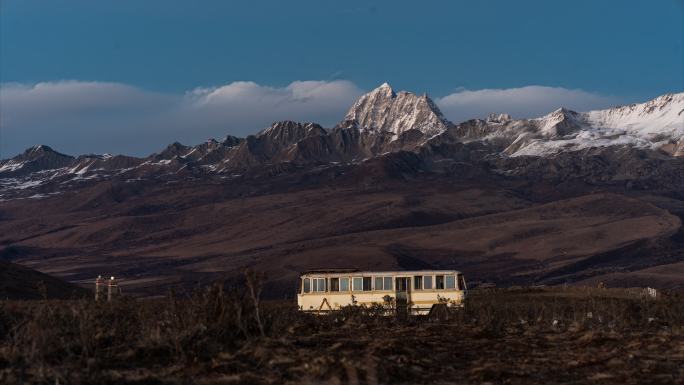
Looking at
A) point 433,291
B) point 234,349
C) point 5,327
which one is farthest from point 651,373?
point 433,291

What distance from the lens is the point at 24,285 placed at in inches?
2495

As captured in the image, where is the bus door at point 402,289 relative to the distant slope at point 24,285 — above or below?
below

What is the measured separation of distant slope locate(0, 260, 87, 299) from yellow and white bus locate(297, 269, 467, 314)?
16405 millimetres

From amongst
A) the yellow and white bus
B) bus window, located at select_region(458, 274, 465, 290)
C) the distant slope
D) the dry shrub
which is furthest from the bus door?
the distant slope

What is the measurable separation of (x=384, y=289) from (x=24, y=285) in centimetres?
2981

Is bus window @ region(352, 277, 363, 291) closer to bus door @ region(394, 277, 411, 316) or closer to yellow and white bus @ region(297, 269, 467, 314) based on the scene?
yellow and white bus @ region(297, 269, 467, 314)

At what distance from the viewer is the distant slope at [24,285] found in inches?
2350

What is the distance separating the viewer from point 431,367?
16.3 meters

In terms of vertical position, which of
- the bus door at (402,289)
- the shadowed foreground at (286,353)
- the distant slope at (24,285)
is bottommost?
the shadowed foreground at (286,353)

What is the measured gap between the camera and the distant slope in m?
59.7

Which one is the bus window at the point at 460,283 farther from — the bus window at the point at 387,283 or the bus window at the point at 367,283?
the bus window at the point at 367,283

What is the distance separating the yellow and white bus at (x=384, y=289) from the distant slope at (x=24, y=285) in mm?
16405

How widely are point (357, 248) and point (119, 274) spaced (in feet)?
162

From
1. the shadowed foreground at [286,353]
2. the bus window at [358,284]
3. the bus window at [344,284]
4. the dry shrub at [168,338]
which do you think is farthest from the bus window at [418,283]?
the shadowed foreground at [286,353]
